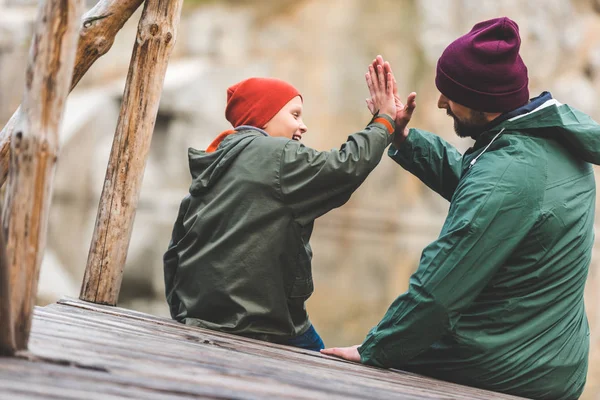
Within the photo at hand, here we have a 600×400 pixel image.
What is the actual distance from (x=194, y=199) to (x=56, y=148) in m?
0.94

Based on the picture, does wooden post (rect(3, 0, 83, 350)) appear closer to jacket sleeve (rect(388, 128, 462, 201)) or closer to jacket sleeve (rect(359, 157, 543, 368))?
jacket sleeve (rect(359, 157, 543, 368))

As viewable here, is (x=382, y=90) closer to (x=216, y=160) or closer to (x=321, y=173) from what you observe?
(x=321, y=173)

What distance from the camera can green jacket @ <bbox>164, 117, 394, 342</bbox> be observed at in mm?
2521

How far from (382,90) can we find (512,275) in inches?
28.9

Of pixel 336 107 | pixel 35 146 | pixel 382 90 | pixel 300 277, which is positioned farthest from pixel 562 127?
pixel 336 107

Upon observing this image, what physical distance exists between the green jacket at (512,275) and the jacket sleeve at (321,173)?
30 centimetres

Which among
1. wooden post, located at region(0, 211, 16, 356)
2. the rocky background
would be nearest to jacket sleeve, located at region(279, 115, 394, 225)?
wooden post, located at region(0, 211, 16, 356)

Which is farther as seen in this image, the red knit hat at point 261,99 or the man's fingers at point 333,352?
the red knit hat at point 261,99

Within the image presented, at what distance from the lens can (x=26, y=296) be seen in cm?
179

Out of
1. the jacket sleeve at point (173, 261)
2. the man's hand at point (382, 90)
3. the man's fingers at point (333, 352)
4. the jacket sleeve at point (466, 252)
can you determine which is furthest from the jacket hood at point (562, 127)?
the jacket sleeve at point (173, 261)

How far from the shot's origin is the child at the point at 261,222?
8.29ft

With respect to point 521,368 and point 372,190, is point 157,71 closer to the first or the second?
point 521,368

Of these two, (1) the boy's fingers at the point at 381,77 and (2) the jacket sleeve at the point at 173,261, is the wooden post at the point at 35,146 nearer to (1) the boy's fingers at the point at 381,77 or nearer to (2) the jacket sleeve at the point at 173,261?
(2) the jacket sleeve at the point at 173,261

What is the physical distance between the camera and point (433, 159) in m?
2.95
